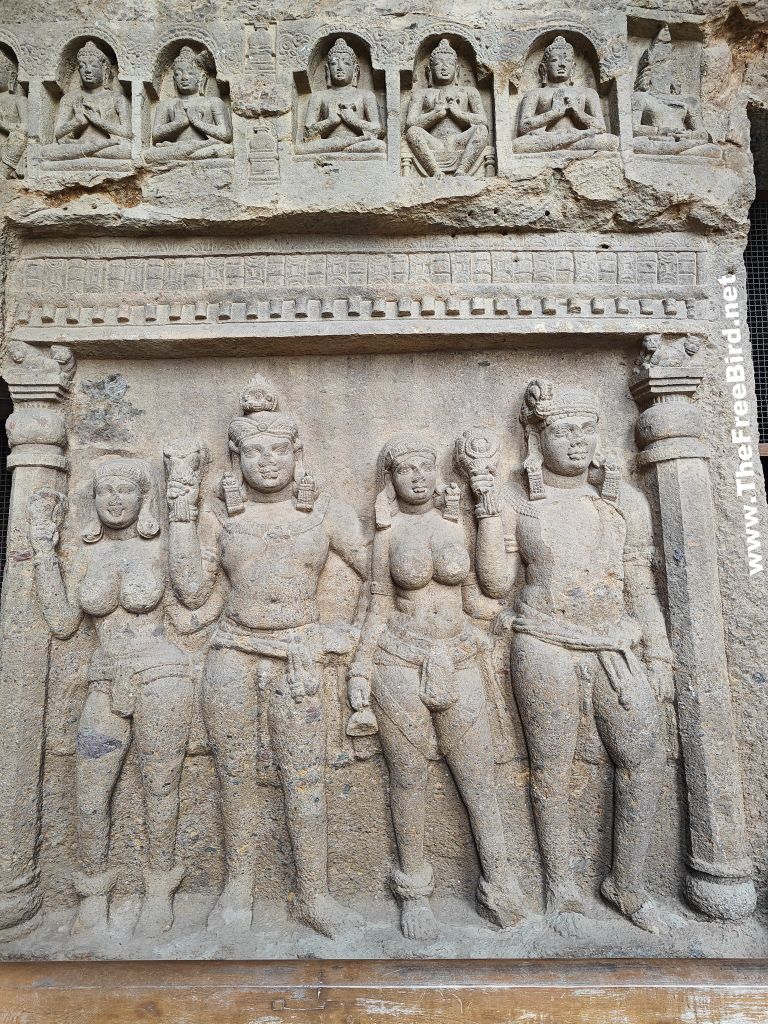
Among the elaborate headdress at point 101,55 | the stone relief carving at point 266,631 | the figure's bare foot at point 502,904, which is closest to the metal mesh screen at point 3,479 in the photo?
the stone relief carving at point 266,631

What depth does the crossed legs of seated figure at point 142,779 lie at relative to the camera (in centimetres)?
337

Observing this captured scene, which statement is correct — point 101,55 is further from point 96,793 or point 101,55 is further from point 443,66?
point 96,793

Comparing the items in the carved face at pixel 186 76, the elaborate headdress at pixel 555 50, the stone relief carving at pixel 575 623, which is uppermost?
the elaborate headdress at pixel 555 50

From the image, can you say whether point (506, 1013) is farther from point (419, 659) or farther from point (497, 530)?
point (497, 530)

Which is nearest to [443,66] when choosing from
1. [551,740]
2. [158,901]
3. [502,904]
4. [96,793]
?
[551,740]

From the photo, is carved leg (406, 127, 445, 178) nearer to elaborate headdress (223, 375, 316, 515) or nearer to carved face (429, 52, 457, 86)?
carved face (429, 52, 457, 86)

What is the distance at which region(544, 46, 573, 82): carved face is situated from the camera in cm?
360

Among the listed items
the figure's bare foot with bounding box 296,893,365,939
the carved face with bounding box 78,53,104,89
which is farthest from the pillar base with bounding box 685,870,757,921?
the carved face with bounding box 78,53,104,89

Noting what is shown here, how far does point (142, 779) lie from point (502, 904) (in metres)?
1.89

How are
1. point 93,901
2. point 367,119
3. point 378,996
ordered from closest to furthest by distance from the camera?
point 378,996, point 93,901, point 367,119

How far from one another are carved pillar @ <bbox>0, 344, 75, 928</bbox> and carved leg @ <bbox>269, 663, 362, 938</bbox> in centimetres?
122

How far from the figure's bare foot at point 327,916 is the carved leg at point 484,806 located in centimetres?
64

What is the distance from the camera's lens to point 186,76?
3635 millimetres

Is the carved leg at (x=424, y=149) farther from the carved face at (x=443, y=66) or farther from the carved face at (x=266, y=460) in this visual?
the carved face at (x=266, y=460)
